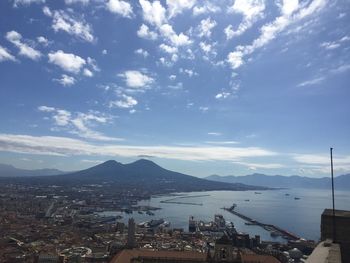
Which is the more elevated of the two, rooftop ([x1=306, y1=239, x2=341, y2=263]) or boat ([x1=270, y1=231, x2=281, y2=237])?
rooftop ([x1=306, y1=239, x2=341, y2=263])

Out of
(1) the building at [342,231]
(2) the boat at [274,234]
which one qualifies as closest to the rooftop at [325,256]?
(1) the building at [342,231]

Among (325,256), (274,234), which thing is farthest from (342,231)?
(274,234)

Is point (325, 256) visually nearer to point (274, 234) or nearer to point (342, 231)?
point (342, 231)

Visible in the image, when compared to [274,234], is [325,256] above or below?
above

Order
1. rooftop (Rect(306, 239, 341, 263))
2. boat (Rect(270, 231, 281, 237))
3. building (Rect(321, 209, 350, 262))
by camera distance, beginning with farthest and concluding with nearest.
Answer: boat (Rect(270, 231, 281, 237)) → building (Rect(321, 209, 350, 262)) → rooftop (Rect(306, 239, 341, 263))

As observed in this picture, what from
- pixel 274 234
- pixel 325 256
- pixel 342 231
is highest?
pixel 342 231

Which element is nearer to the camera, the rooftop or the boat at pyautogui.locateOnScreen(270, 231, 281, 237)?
the rooftop

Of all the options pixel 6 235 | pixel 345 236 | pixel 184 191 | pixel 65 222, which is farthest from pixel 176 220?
pixel 184 191

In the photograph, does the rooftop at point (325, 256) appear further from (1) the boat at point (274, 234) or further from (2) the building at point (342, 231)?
(1) the boat at point (274, 234)

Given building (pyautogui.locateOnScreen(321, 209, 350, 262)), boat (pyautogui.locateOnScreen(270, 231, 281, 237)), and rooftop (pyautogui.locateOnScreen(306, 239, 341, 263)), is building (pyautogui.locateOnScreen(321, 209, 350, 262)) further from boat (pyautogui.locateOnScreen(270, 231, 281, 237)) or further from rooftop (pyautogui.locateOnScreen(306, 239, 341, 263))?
boat (pyautogui.locateOnScreen(270, 231, 281, 237))

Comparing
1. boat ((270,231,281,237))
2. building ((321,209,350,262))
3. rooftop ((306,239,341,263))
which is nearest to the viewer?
rooftop ((306,239,341,263))

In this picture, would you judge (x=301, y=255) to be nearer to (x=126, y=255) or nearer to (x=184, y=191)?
(x=126, y=255)

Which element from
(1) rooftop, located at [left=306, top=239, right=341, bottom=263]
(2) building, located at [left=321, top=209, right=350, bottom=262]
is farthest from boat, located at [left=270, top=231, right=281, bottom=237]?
(1) rooftop, located at [left=306, top=239, right=341, bottom=263]
